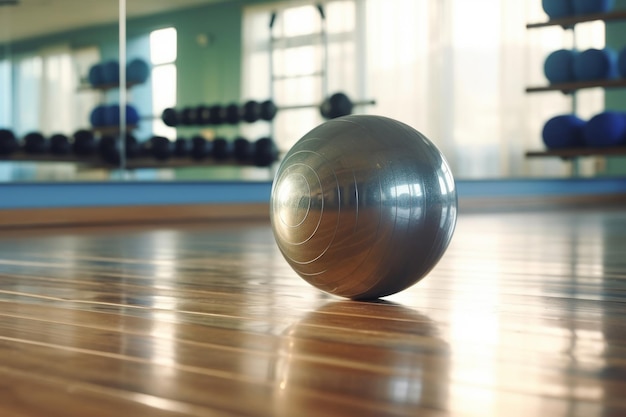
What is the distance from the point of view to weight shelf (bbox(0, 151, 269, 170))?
172 inches

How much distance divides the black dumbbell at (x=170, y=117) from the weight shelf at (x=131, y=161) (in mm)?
206

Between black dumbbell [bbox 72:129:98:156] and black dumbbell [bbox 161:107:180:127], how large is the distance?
52 cm

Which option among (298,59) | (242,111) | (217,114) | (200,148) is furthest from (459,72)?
(200,148)

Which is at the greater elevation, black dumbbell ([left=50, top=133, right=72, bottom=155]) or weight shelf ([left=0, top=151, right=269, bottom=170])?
black dumbbell ([left=50, top=133, right=72, bottom=155])

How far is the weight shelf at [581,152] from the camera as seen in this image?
6.33 metres

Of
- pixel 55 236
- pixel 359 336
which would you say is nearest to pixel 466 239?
pixel 55 236

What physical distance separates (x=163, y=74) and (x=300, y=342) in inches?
160

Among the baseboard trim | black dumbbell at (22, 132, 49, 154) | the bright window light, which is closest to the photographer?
the baseboard trim

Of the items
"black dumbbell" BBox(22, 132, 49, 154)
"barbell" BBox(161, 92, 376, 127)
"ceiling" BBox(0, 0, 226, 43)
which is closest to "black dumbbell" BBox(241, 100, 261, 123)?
"barbell" BBox(161, 92, 376, 127)

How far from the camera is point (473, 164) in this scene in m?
7.13

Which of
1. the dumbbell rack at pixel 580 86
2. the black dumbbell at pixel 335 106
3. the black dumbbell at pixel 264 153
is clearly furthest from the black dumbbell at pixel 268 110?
the dumbbell rack at pixel 580 86

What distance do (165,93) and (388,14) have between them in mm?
2525

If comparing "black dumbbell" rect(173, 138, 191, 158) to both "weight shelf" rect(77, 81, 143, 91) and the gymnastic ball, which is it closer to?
"weight shelf" rect(77, 81, 143, 91)

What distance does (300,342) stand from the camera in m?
1.14
